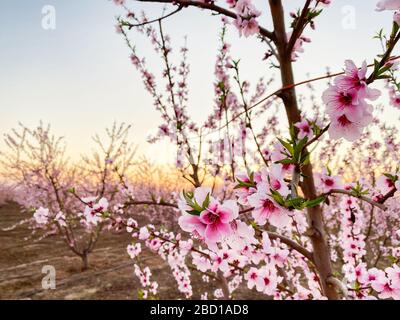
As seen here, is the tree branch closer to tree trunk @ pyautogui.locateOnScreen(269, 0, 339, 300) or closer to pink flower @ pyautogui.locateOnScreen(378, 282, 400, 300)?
tree trunk @ pyautogui.locateOnScreen(269, 0, 339, 300)

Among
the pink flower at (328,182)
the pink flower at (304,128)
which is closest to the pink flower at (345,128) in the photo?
the pink flower at (304,128)

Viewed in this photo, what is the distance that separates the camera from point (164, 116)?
16.2 ft

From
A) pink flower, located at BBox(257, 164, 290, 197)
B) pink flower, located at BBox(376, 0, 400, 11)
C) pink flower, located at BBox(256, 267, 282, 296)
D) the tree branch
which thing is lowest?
pink flower, located at BBox(256, 267, 282, 296)

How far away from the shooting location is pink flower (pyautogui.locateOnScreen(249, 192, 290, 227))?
95 cm

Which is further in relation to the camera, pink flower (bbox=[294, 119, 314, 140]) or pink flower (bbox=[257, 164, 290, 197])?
pink flower (bbox=[294, 119, 314, 140])

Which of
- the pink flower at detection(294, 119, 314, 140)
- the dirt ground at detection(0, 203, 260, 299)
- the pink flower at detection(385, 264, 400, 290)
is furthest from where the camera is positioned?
the dirt ground at detection(0, 203, 260, 299)

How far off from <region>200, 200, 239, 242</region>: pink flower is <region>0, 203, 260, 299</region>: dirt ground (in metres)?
5.75

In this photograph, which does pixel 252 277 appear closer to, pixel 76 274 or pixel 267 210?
pixel 267 210

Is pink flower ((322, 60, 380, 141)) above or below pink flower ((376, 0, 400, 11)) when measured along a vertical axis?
below

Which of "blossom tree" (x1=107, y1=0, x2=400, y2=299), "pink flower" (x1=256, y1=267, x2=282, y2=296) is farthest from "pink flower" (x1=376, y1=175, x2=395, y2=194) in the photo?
"pink flower" (x1=256, y1=267, x2=282, y2=296)

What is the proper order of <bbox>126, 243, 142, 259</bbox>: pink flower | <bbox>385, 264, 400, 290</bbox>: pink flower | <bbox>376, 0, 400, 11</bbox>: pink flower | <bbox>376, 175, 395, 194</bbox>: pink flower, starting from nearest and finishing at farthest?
<bbox>376, 0, 400, 11</bbox>: pink flower
<bbox>376, 175, 395, 194</bbox>: pink flower
<bbox>385, 264, 400, 290</bbox>: pink flower
<bbox>126, 243, 142, 259</bbox>: pink flower

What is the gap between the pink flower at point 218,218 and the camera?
94cm

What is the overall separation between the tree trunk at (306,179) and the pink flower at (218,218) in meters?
0.78

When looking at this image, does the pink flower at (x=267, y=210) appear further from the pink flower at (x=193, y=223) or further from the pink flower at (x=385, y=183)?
the pink flower at (x=385, y=183)
